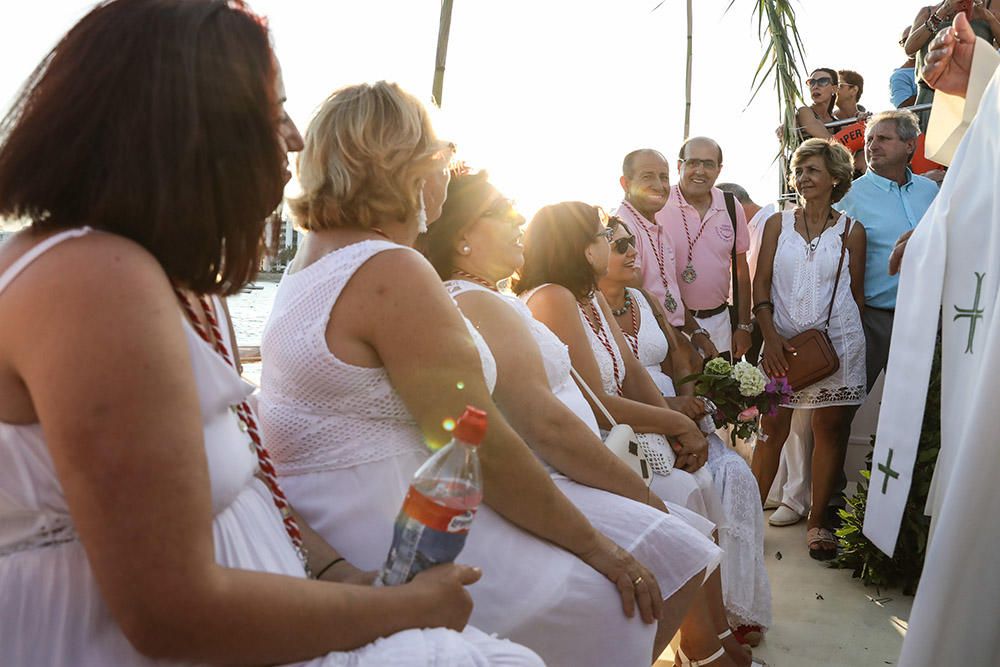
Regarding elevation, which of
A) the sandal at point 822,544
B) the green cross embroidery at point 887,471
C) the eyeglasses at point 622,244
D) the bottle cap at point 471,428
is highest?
the bottle cap at point 471,428

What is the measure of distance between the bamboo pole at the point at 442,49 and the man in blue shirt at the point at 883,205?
2950mm

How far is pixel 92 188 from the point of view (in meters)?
1.16

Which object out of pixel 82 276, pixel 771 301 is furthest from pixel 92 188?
pixel 771 301

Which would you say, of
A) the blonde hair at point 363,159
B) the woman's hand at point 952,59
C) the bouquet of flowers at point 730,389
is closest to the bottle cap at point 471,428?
the blonde hair at point 363,159

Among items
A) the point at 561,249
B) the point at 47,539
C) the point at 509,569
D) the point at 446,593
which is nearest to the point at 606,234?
the point at 561,249

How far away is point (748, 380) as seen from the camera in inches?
165

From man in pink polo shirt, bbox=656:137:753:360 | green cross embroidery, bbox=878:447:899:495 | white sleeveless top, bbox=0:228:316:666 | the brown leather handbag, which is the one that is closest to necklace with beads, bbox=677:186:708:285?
man in pink polo shirt, bbox=656:137:753:360

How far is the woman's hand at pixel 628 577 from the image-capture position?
211 centimetres

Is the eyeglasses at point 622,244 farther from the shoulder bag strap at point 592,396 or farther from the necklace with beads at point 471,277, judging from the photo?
the necklace with beads at point 471,277

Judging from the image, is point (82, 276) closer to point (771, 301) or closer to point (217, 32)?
point (217, 32)

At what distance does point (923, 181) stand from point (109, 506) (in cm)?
598

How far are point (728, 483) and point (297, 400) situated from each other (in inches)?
95.2

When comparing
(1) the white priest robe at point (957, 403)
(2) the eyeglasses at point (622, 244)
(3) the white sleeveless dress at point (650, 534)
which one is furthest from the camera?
(2) the eyeglasses at point (622, 244)

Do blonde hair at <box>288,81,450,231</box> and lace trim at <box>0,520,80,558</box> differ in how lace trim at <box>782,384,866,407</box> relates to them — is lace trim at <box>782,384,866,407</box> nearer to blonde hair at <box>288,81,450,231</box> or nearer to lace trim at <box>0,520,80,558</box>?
blonde hair at <box>288,81,450,231</box>
